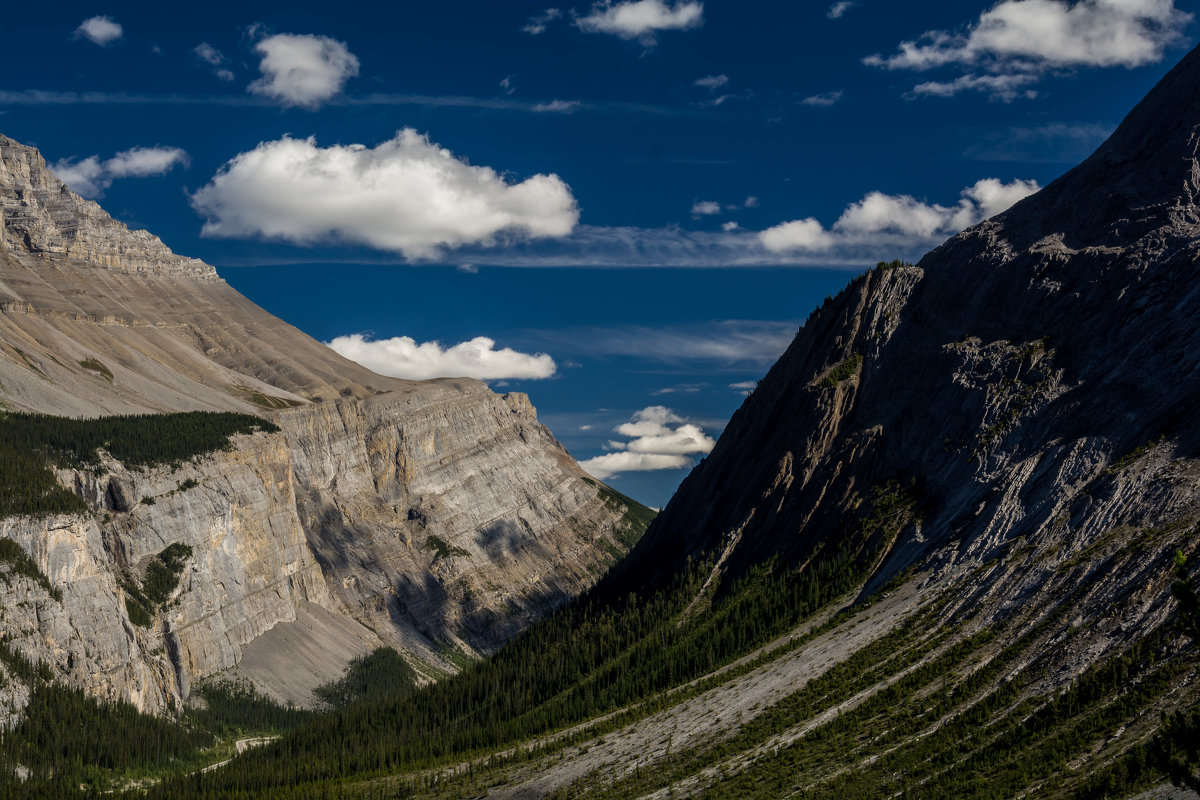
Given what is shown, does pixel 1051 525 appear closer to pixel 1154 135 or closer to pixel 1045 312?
pixel 1045 312

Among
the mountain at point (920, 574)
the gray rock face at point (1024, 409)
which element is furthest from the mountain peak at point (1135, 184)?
the mountain at point (920, 574)

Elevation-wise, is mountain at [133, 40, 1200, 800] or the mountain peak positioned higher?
the mountain peak

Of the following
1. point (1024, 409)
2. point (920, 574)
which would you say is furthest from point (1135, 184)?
point (920, 574)

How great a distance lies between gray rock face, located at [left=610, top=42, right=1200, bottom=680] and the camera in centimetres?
8950

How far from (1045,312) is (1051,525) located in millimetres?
37850

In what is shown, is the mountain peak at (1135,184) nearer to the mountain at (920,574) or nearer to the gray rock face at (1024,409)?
the gray rock face at (1024,409)

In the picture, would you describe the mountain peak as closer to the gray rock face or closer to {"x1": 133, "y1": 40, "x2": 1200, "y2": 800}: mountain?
the gray rock face

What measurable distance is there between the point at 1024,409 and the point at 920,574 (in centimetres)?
2297

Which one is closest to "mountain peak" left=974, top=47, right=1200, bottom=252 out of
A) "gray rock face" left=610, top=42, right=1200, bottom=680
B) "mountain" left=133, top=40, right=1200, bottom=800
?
"gray rock face" left=610, top=42, right=1200, bottom=680

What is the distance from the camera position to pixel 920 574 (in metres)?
106

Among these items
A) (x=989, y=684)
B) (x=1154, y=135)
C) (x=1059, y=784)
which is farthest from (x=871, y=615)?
(x=1154, y=135)

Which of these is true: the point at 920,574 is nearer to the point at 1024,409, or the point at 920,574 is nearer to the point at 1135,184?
the point at 1024,409

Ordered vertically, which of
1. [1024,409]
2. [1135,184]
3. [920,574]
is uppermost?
[1135,184]

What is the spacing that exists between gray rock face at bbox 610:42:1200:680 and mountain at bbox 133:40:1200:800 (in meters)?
0.35
